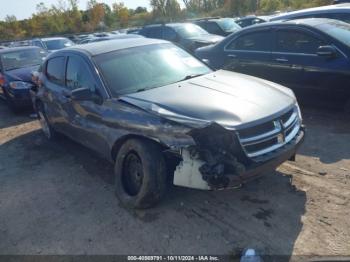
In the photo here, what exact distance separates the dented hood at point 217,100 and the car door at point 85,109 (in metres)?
0.49

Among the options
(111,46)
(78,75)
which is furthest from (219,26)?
(78,75)

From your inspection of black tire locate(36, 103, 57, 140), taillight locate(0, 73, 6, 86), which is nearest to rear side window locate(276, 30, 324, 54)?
black tire locate(36, 103, 57, 140)

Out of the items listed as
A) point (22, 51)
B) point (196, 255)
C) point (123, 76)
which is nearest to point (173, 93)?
point (123, 76)

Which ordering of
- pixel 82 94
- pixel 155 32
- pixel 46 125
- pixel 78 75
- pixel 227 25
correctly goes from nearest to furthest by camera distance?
pixel 82 94 < pixel 78 75 < pixel 46 125 < pixel 155 32 < pixel 227 25

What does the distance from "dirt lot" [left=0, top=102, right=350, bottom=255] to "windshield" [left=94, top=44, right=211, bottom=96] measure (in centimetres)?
131

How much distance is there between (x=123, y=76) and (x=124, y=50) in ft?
1.87

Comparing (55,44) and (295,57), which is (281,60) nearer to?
(295,57)

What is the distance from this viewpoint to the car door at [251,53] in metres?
6.62

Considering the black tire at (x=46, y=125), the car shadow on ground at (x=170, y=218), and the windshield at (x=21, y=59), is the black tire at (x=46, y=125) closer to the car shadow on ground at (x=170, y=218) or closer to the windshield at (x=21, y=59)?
the car shadow on ground at (x=170, y=218)

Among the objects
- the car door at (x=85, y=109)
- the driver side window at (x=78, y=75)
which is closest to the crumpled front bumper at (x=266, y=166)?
the car door at (x=85, y=109)

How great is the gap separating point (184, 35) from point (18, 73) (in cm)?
555

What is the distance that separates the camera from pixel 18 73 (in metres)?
9.25

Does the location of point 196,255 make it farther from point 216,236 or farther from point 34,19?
point 34,19

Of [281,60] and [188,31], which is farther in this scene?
[188,31]
